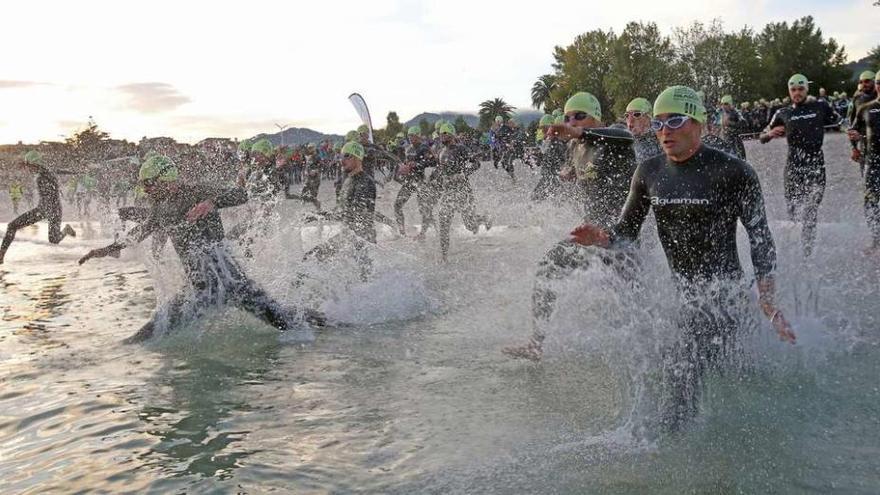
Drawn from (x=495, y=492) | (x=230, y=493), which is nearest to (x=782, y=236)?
(x=495, y=492)

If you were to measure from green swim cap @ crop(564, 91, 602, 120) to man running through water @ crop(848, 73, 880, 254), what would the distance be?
4.64 meters

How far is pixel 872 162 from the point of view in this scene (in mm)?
9352

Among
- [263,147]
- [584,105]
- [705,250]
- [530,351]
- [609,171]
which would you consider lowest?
[530,351]

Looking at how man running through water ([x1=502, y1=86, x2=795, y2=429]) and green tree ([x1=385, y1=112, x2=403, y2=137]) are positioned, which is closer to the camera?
man running through water ([x1=502, y1=86, x2=795, y2=429])

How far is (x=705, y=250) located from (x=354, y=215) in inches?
227

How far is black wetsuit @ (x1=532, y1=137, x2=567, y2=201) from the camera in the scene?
9898mm

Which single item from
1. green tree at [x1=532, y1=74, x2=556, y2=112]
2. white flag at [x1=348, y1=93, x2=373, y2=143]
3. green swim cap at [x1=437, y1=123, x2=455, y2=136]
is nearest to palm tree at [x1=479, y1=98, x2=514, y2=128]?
green tree at [x1=532, y1=74, x2=556, y2=112]

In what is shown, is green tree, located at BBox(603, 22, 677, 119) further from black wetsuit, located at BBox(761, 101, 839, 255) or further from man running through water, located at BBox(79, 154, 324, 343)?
man running through water, located at BBox(79, 154, 324, 343)

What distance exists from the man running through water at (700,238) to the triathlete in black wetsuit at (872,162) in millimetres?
6116

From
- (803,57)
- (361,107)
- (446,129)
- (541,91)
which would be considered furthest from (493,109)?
(446,129)

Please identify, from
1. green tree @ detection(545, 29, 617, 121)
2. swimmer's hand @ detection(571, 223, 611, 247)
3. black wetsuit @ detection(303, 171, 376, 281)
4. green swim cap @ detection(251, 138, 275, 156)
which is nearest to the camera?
swimmer's hand @ detection(571, 223, 611, 247)

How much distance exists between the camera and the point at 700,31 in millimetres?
66812

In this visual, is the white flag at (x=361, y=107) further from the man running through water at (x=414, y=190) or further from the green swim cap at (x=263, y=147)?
the man running through water at (x=414, y=190)

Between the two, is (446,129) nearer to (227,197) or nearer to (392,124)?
(227,197)
